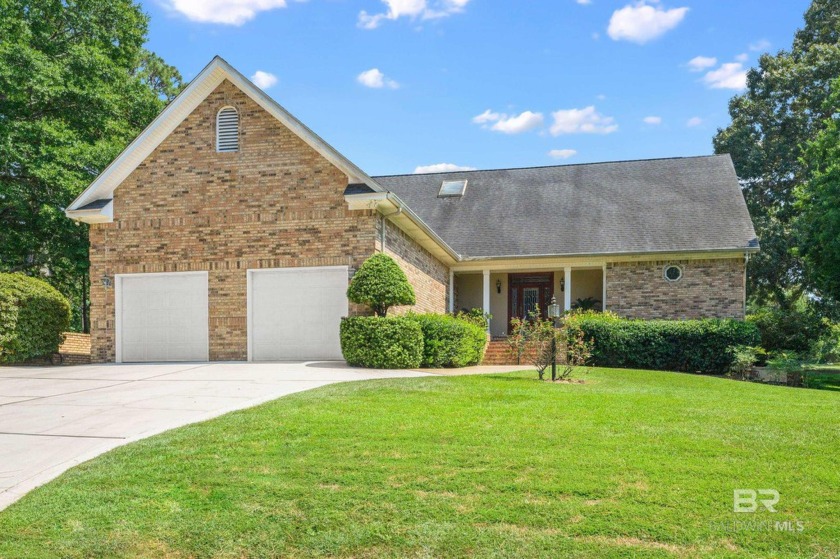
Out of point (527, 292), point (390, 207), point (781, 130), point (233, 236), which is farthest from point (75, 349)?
point (781, 130)

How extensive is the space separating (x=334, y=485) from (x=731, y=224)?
56.7 ft

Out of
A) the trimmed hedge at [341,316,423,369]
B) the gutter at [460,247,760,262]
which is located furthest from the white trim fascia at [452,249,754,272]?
the trimmed hedge at [341,316,423,369]

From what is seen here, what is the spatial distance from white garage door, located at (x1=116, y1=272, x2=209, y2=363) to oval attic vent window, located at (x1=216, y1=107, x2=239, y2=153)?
297 centimetres

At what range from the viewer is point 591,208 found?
20922 mm

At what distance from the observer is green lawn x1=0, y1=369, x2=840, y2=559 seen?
3.91 meters

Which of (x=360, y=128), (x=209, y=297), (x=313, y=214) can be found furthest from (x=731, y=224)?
(x=209, y=297)

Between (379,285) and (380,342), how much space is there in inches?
45.4

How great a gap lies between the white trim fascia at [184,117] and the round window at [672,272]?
9594 mm

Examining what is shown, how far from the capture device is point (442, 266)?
19.5 m

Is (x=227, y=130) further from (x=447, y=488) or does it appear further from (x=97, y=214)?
(x=447, y=488)

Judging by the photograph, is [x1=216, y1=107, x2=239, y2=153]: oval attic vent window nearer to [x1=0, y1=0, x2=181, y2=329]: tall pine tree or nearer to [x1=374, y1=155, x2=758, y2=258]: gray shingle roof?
[x1=374, y1=155, x2=758, y2=258]: gray shingle roof

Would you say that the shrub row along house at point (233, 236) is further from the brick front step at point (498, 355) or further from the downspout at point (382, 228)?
the brick front step at point (498, 355)

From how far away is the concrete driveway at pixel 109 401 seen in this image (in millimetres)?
5781

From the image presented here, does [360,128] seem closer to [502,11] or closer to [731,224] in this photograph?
[502,11]
